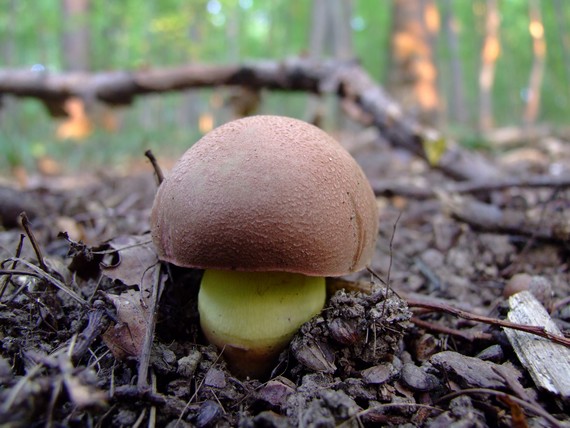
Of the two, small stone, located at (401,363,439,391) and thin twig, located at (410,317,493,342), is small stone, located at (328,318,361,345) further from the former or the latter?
thin twig, located at (410,317,493,342)

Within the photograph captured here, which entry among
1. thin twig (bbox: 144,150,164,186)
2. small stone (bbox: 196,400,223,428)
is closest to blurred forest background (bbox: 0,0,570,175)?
thin twig (bbox: 144,150,164,186)

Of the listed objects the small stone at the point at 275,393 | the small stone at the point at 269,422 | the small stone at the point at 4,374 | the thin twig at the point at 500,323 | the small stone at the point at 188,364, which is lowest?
the small stone at the point at 275,393

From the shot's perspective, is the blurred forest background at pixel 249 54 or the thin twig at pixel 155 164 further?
the blurred forest background at pixel 249 54

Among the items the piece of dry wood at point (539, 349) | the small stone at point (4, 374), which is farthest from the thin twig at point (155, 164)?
the piece of dry wood at point (539, 349)

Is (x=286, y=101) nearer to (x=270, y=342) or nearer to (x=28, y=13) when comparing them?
(x=28, y=13)

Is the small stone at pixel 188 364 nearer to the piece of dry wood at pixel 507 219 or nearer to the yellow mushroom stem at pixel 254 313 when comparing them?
the yellow mushroom stem at pixel 254 313

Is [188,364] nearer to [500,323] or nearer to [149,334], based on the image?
[149,334]
